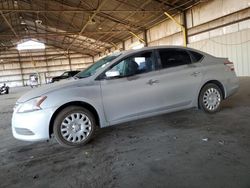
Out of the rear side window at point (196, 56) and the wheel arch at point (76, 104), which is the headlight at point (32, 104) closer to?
the wheel arch at point (76, 104)

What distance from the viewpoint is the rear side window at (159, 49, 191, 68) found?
4324 millimetres

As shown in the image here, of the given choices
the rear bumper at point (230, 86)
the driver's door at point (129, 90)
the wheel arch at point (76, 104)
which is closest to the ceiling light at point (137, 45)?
the rear bumper at point (230, 86)

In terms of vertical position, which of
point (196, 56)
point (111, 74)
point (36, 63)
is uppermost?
point (36, 63)

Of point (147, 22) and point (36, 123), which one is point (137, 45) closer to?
point (147, 22)

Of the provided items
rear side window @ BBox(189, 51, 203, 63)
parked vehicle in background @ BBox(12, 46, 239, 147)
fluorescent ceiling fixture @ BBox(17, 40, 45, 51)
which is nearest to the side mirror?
parked vehicle in background @ BBox(12, 46, 239, 147)

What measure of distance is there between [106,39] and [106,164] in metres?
24.3

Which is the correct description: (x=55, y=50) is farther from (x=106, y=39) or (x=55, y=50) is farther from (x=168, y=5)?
(x=168, y=5)

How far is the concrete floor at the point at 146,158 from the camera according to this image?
97.3 inches

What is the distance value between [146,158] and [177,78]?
1.81m

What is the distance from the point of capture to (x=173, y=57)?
4445 mm

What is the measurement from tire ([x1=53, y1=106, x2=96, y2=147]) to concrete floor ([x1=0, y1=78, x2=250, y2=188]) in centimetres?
14

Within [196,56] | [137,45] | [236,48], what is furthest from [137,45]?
[196,56]

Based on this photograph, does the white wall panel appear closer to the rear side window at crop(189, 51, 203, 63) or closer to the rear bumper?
the rear bumper

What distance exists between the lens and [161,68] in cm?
423
